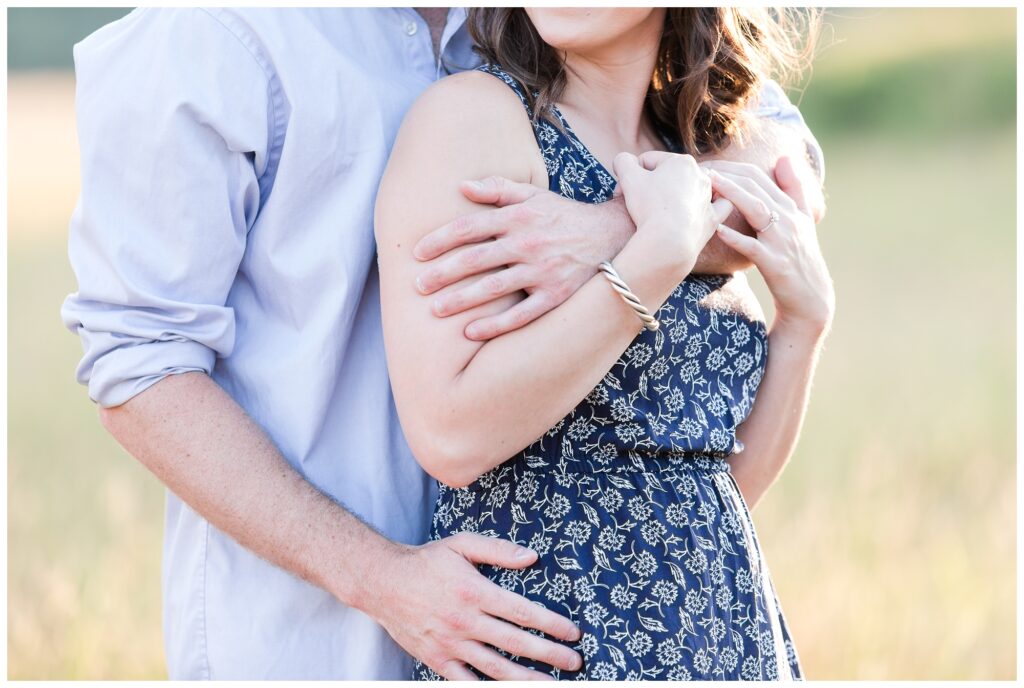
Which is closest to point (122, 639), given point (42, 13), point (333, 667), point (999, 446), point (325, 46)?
point (333, 667)

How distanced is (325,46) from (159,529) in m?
3.21

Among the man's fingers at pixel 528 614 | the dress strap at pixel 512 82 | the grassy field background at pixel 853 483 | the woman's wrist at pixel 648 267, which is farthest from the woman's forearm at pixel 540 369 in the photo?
the grassy field background at pixel 853 483

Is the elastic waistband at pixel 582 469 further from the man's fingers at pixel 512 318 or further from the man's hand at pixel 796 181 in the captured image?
the man's hand at pixel 796 181

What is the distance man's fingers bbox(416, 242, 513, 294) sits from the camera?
1.67 meters

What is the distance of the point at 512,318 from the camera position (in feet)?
5.47

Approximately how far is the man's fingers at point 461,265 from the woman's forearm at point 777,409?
70 cm

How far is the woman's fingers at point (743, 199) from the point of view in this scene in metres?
1.91

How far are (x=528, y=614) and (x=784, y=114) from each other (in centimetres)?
131

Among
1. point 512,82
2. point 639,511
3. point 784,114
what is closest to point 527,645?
point 639,511

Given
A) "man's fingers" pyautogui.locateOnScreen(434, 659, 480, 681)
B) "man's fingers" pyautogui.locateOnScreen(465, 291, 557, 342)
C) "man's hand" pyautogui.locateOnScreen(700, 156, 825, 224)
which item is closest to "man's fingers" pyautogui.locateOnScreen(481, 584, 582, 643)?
"man's fingers" pyautogui.locateOnScreen(434, 659, 480, 681)

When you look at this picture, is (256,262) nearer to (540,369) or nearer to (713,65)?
(540,369)

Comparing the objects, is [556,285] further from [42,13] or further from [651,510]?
[42,13]

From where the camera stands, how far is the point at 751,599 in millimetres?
1944

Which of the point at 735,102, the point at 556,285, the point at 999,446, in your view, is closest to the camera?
the point at 556,285
